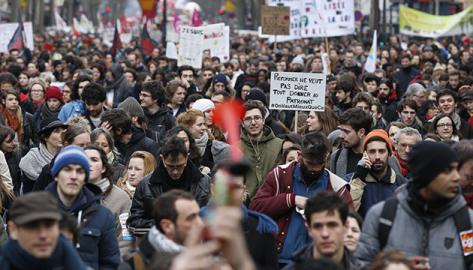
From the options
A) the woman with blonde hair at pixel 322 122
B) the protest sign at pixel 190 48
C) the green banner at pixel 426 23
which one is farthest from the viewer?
the green banner at pixel 426 23

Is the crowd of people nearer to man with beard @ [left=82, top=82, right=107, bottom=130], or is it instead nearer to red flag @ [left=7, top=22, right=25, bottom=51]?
man with beard @ [left=82, top=82, right=107, bottom=130]

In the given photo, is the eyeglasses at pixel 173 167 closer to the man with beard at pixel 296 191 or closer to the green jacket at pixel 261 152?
the man with beard at pixel 296 191

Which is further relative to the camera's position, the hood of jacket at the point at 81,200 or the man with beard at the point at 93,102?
the man with beard at the point at 93,102

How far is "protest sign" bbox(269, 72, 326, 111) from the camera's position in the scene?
511 inches

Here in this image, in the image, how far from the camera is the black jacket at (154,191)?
8516 millimetres

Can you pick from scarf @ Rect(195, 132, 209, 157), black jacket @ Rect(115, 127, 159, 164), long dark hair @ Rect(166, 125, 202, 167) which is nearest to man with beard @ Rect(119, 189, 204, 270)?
long dark hair @ Rect(166, 125, 202, 167)

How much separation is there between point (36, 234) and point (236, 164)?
224cm

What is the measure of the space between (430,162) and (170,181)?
294cm

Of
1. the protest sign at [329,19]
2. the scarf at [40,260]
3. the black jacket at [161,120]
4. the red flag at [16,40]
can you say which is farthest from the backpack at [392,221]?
the red flag at [16,40]

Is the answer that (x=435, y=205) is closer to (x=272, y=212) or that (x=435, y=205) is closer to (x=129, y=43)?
(x=272, y=212)

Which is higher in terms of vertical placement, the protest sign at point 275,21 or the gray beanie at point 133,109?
the protest sign at point 275,21

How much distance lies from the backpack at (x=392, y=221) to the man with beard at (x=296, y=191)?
5.68 feet

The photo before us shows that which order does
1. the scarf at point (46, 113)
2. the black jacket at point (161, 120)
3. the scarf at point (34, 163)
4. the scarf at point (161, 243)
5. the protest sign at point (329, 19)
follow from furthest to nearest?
the protest sign at point (329, 19), the scarf at point (46, 113), the black jacket at point (161, 120), the scarf at point (34, 163), the scarf at point (161, 243)

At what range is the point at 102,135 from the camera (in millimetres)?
10570
